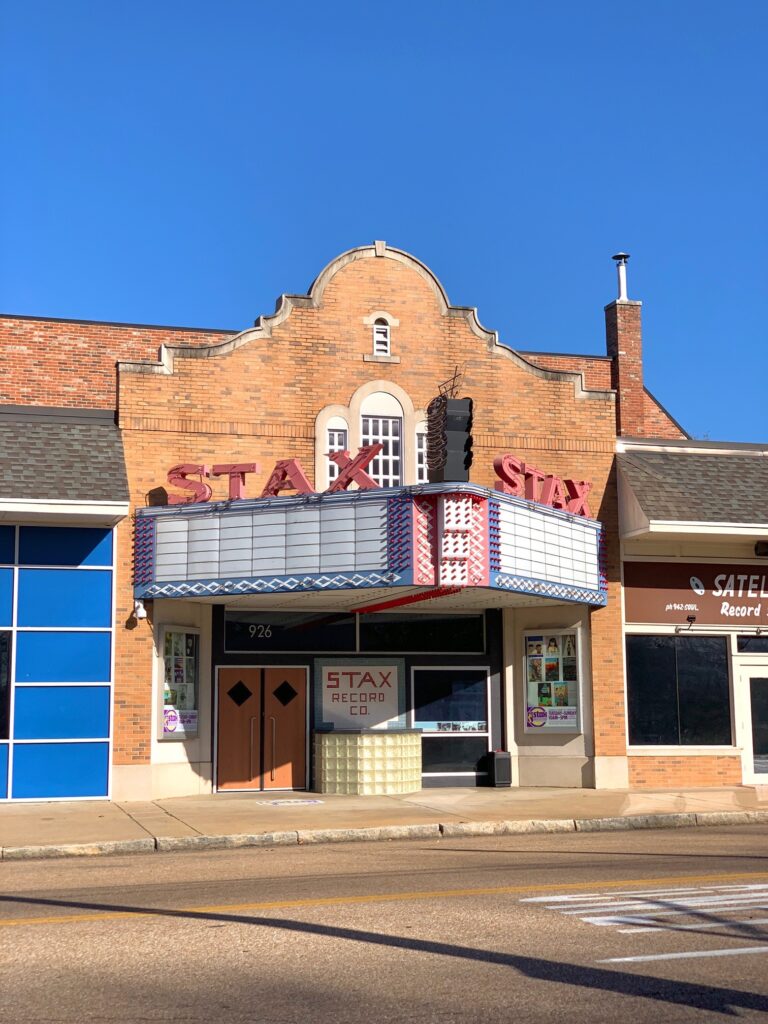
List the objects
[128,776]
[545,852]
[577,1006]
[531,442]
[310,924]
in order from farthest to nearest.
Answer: [531,442]
[128,776]
[545,852]
[310,924]
[577,1006]

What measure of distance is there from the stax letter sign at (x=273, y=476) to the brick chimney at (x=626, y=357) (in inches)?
415

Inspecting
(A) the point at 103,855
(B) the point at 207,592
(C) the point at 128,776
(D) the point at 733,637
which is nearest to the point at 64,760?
(C) the point at 128,776

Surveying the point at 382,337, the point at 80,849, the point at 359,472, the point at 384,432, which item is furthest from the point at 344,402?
the point at 80,849

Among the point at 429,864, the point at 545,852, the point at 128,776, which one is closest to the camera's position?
the point at 429,864

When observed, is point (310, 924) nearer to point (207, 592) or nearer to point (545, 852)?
point (545, 852)

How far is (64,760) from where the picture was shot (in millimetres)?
19109

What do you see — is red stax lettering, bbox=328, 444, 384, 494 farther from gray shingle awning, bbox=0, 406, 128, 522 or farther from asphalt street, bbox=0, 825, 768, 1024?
asphalt street, bbox=0, 825, 768, 1024

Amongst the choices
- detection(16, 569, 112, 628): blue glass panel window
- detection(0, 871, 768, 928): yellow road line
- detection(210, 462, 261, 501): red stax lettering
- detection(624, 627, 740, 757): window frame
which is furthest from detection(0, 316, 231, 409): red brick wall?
detection(0, 871, 768, 928): yellow road line

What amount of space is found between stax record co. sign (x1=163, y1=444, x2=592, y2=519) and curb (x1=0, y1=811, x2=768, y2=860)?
5316 millimetres

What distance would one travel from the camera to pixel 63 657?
19.3 m

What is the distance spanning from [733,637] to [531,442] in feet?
17.1

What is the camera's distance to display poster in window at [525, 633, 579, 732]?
21594 millimetres

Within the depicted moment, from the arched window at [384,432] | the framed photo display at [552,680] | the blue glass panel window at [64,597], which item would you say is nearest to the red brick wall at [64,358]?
the arched window at [384,432]

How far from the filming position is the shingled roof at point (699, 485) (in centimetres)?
2127
